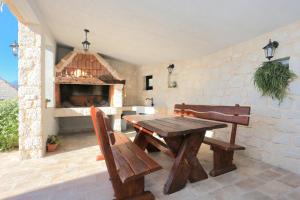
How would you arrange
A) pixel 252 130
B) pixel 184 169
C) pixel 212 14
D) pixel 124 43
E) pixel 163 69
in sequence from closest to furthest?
pixel 184 169
pixel 212 14
pixel 252 130
pixel 124 43
pixel 163 69

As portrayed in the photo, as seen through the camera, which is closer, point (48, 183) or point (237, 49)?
point (48, 183)

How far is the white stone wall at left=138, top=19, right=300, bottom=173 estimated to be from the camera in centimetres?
228

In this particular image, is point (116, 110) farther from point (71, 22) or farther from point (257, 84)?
point (257, 84)

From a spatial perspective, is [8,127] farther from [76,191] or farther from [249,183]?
[249,183]

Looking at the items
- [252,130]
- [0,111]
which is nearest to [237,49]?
[252,130]

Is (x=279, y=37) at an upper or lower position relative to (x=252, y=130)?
upper

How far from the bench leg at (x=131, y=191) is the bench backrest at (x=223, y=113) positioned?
4.82 feet

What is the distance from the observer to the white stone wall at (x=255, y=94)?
7.47 ft

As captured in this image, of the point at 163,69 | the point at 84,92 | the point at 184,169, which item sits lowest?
the point at 184,169

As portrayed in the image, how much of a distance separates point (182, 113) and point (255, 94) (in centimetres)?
134

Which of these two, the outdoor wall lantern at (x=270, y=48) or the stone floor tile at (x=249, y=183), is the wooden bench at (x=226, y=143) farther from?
the outdoor wall lantern at (x=270, y=48)

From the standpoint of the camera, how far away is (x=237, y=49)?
3.08 metres

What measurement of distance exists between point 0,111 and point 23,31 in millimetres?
1633

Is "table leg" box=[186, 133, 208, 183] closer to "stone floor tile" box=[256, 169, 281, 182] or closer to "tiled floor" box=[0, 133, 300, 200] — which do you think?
"tiled floor" box=[0, 133, 300, 200]
